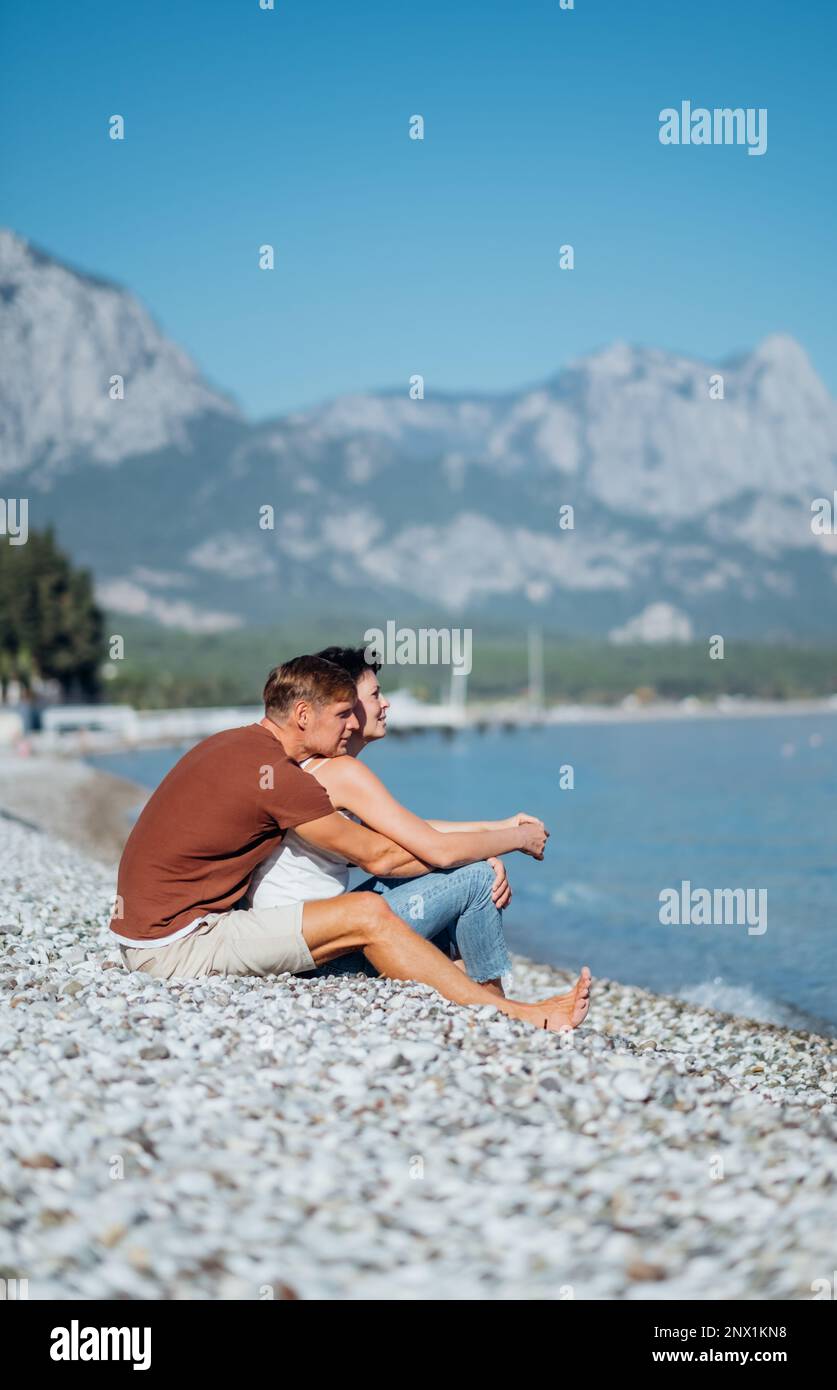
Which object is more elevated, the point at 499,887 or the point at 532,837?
Answer: the point at 532,837

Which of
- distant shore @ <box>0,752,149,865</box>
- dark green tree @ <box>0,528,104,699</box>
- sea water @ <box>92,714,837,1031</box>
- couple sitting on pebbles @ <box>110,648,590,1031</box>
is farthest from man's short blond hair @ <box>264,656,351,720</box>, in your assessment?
dark green tree @ <box>0,528,104,699</box>

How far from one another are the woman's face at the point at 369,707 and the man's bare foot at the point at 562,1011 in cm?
181

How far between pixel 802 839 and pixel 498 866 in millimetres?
30033

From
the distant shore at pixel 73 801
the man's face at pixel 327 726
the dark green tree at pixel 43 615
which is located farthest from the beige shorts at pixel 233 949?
the dark green tree at pixel 43 615

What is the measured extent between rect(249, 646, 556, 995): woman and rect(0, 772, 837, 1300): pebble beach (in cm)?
47

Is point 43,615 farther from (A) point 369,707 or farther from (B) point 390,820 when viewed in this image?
(B) point 390,820

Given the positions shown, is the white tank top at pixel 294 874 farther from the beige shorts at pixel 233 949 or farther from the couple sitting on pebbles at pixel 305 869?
the beige shorts at pixel 233 949

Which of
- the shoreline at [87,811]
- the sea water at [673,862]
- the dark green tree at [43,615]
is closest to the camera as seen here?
the shoreline at [87,811]

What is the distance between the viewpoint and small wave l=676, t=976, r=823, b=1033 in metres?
12.9

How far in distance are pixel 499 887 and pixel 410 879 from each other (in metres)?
0.53

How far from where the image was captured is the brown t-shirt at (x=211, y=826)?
707 cm

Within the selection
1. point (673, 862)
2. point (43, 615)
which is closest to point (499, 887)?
point (673, 862)

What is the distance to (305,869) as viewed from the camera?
758 centimetres
